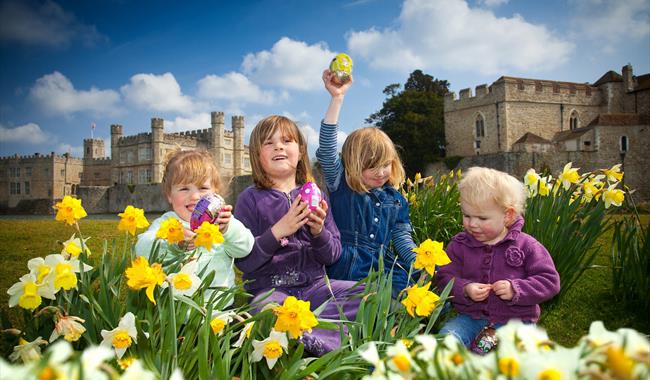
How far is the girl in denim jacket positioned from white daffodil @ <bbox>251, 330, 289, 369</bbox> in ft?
4.14

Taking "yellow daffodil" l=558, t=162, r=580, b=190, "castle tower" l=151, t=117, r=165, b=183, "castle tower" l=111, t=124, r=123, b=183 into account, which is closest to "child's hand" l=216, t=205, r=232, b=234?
"yellow daffodil" l=558, t=162, r=580, b=190

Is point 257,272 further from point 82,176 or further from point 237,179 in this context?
point 82,176

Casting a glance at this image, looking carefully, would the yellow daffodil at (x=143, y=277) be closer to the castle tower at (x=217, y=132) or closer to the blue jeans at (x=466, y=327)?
the blue jeans at (x=466, y=327)

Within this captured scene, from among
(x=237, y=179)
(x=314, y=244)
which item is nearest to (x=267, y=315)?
(x=314, y=244)

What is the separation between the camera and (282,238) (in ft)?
7.66

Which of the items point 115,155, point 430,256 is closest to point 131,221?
point 430,256

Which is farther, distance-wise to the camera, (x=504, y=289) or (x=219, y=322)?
(x=504, y=289)

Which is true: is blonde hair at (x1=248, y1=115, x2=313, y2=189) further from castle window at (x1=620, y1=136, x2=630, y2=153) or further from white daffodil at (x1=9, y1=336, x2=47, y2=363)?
castle window at (x1=620, y1=136, x2=630, y2=153)

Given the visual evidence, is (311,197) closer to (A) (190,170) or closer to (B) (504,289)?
(A) (190,170)

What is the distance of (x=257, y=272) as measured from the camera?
2414 millimetres

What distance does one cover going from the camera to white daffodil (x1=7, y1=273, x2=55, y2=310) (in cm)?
130

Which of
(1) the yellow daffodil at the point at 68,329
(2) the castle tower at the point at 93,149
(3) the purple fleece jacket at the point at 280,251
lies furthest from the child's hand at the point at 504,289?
(2) the castle tower at the point at 93,149

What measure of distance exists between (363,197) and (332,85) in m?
0.72

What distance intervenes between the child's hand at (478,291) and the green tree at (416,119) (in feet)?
89.5
